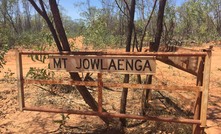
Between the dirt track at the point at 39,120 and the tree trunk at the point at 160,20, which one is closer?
the tree trunk at the point at 160,20

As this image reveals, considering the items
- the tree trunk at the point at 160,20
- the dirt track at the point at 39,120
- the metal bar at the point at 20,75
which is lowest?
the dirt track at the point at 39,120

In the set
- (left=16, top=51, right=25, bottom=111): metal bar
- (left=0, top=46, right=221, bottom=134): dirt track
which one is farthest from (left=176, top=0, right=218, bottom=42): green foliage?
(left=16, top=51, right=25, bottom=111): metal bar

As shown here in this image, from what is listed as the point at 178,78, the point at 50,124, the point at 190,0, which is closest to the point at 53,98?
the point at 50,124

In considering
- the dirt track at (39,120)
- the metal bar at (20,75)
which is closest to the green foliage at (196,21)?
the dirt track at (39,120)

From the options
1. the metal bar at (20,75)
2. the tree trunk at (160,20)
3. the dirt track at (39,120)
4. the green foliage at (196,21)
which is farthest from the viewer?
the green foliage at (196,21)

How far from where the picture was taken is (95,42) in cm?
1723

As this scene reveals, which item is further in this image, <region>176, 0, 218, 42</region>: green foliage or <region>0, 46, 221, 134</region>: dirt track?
<region>176, 0, 218, 42</region>: green foliage

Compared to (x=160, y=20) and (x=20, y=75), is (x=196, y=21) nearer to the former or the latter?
(x=160, y=20)

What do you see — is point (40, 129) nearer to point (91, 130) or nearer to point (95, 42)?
point (91, 130)

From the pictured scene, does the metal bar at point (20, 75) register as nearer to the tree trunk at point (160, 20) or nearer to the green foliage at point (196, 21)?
the tree trunk at point (160, 20)

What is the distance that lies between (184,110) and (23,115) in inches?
115

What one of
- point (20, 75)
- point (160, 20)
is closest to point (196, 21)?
point (160, 20)

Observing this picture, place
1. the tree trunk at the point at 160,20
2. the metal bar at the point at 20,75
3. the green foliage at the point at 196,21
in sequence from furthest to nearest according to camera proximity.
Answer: the green foliage at the point at 196,21 < the tree trunk at the point at 160,20 < the metal bar at the point at 20,75

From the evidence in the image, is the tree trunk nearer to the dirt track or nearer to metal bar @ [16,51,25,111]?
the dirt track
